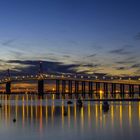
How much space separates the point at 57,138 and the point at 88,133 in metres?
3.43

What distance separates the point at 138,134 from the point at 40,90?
277 feet

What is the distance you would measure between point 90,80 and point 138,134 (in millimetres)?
73774

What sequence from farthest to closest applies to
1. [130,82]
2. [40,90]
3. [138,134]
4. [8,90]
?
1. [8,90]
2. [40,90]
3. [130,82]
4. [138,134]

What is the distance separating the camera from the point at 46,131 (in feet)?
96.2

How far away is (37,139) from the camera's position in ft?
82.3

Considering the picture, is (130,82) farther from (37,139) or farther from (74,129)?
(37,139)

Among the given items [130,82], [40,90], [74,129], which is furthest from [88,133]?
[40,90]

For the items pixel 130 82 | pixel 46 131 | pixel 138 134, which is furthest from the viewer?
pixel 130 82

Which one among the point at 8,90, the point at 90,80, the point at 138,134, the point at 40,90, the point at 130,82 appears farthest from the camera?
the point at 8,90

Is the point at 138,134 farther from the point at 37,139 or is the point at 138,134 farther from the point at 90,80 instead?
the point at 90,80

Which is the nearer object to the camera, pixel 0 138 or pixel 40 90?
pixel 0 138

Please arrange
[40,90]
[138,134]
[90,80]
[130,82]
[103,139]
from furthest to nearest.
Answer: [40,90] < [90,80] < [130,82] < [138,134] < [103,139]

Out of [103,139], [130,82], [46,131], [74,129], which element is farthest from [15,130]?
[130,82]

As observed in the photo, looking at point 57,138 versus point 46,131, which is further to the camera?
point 46,131
